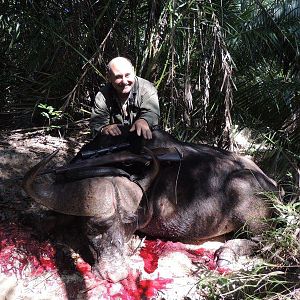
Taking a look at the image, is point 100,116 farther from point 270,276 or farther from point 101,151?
point 270,276

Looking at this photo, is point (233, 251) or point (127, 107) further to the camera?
point (127, 107)

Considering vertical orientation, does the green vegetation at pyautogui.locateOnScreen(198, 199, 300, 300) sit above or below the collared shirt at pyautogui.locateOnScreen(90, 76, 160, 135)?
below

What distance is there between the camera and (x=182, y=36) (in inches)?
198

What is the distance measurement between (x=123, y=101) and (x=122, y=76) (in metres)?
0.30

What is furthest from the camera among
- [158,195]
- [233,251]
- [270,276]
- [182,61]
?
[182,61]

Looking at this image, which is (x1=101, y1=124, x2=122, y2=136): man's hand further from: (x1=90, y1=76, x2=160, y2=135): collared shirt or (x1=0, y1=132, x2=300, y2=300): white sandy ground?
(x1=0, y1=132, x2=300, y2=300): white sandy ground

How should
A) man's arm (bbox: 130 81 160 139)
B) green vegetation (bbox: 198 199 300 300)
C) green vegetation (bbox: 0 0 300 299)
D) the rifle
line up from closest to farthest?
green vegetation (bbox: 198 199 300 300) < the rifle < man's arm (bbox: 130 81 160 139) < green vegetation (bbox: 0 0 300 299)

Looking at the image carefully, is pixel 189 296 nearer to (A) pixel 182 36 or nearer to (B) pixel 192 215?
(B) pixel 192 215

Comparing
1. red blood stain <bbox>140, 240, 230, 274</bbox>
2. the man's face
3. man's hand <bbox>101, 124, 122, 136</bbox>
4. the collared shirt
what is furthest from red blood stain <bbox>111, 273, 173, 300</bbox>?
the man's face

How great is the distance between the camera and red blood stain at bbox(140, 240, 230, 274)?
11.5ft

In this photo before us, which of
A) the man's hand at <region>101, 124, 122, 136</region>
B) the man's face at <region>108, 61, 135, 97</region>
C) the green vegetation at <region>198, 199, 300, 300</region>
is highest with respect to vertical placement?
the man's face at <region>108, 61, 135, 97</region>

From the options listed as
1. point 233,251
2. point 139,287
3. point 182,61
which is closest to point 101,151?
point 139,287

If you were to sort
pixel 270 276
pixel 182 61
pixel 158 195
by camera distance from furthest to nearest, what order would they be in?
pixel 182 61 < pixel 158 195 < pixel 270 276

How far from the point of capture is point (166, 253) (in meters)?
3.65
